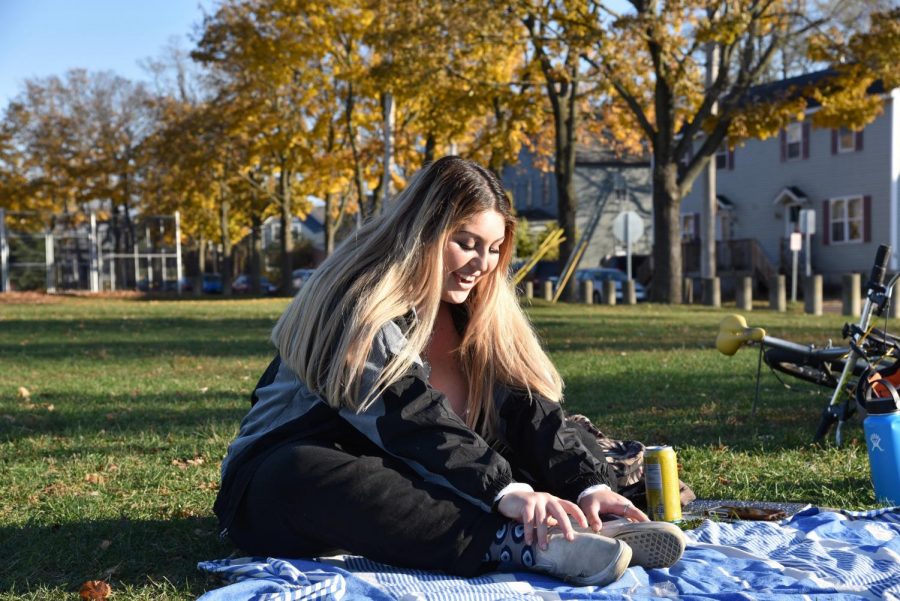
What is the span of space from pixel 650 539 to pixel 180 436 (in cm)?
403

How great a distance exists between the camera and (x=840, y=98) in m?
20.1

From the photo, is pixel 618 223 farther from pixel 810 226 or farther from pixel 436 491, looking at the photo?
pixel 436 491

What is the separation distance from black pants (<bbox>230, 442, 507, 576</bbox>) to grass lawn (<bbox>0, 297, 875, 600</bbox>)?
431 mm

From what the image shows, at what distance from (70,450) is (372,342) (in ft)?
11.4

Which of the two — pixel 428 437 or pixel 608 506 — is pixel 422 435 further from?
pixel 608 506

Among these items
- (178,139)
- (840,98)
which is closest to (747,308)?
(840,98)

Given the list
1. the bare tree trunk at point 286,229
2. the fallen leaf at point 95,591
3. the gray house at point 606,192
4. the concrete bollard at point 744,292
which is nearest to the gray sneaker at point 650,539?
the fallen leaf at point 95,591

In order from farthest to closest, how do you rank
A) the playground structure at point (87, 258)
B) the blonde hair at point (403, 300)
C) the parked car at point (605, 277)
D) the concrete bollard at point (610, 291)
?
the playground structure at point (87, 258) < the parked car at point (605, 277) < the concrete bollard at point (610, 291) < the blonde hair at point (403, 300)

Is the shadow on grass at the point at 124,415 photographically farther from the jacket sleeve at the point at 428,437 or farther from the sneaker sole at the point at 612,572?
the sneaker sole at the point at 612,572

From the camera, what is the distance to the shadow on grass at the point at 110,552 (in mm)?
3666

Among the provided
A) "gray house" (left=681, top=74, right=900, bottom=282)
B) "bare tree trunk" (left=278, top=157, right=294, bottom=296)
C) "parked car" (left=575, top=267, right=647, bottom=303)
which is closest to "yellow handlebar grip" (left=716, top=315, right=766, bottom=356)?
"parked car" (left=575, top=267, right=647, bottom=303)

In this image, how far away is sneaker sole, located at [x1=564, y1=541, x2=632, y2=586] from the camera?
11.1ft

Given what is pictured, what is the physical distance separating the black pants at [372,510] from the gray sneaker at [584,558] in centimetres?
20

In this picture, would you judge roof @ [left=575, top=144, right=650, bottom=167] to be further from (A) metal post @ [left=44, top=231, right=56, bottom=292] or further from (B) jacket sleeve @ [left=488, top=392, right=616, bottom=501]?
(B) jacket sleeve @ [left=488, top=392, right=616, bottom=501]
